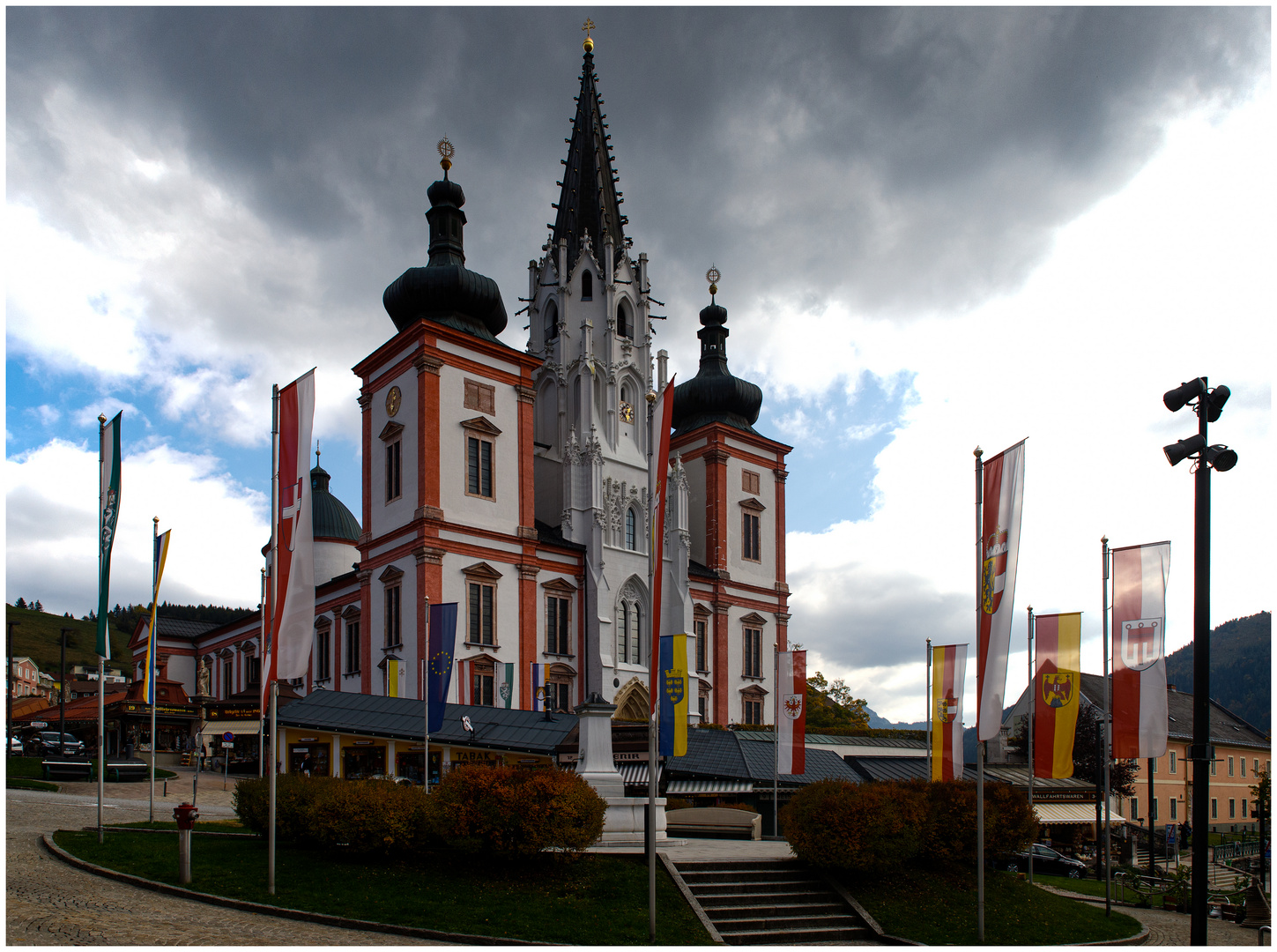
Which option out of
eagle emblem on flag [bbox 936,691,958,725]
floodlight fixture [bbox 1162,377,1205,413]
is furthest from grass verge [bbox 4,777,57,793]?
floodlight fixture [bbox 1162,377,1205,413]

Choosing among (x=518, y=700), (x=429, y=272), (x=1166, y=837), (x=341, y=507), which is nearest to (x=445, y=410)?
(x=429, y=272)

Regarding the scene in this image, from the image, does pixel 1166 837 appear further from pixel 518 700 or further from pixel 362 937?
pixel 362 937

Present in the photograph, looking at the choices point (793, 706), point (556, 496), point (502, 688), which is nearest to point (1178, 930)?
point (793, 706)

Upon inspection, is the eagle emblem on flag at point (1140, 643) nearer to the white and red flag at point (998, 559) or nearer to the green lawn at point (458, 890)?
the white and red flag at point (998, 559)

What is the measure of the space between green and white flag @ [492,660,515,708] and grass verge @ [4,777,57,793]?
14.8 meters

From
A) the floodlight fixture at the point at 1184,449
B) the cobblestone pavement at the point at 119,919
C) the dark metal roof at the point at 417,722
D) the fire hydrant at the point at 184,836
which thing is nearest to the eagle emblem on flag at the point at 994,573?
the floodlight fixture at the point at 1184,449

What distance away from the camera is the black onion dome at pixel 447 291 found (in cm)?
4494

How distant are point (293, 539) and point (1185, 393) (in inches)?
503

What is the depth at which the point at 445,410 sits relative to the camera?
4272 cm

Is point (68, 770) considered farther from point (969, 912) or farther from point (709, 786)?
point (969, 912)

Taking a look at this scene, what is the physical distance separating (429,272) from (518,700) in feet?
62.8

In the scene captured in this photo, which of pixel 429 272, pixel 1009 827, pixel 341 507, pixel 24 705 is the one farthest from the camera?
pixel 24 705

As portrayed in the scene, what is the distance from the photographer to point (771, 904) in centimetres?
1538

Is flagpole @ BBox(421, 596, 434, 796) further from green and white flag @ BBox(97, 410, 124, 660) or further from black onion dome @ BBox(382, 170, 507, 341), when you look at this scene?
Answer: black onion dome @ BBox(382, 170, 507, 341)
